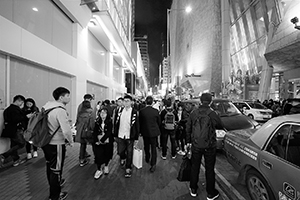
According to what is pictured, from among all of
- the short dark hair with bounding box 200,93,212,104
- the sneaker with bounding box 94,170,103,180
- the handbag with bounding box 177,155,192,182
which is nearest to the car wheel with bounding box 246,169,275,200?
the handbag with bounding box 177,155,192,182

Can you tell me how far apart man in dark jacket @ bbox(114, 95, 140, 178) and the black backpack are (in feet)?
4.88

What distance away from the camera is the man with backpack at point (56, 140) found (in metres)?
2.77

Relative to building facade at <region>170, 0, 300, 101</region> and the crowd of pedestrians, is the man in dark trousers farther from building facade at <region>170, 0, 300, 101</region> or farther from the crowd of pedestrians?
building facade at <region>170, 0, 300, 101</region>

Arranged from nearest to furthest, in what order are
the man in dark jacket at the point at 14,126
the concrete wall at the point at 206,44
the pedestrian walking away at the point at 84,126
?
the man in dark jacket at the point at 14,126
the pedestrian walking away at the point at 84,126
the concrete wall at the point at 206,44

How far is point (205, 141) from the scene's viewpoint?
2938 millimetres

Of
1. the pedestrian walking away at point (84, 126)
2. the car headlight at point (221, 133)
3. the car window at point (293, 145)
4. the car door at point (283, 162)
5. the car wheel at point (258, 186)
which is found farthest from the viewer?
the car headlight at point (221, 133)

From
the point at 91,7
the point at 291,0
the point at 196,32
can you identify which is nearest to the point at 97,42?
the point at 91,7

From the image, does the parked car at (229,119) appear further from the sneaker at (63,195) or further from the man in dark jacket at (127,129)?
the sneaker at (63,195)

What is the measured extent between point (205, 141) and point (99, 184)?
2469 millimetres

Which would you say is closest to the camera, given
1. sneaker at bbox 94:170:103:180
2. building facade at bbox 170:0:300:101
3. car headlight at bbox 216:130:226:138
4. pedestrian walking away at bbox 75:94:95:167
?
sneaker at bbox 94:170:103:180

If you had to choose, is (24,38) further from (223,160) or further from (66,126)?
(223,160)

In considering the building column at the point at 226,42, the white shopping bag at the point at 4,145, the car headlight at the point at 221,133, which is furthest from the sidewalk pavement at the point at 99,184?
the building column at the point at 226,42

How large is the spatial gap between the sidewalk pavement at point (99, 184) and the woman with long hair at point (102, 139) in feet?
1.36

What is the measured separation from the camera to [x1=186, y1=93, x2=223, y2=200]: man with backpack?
296 cm
